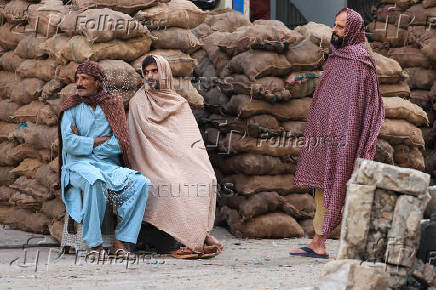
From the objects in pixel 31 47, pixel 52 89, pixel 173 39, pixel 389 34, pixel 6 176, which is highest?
pixel 389 34

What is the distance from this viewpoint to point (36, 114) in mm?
6809

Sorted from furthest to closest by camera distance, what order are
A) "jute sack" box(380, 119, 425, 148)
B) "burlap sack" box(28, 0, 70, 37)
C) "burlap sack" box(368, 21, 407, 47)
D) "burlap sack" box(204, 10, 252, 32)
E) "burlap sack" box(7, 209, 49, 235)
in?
"burlap sack" box(368, 21, 407, 47) → "burlap sack" box(204, 10, 252, 32) → "jute sack" box(380, 119, 425, 148) → "burlap sack" box(7, 209, 49, 235) → "burlap sack" box(28, 0, 70, 37)

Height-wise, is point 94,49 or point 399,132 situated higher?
point 94,49

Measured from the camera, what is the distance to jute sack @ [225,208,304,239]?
6.87 m

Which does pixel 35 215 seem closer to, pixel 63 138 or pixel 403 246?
pixel 63 138

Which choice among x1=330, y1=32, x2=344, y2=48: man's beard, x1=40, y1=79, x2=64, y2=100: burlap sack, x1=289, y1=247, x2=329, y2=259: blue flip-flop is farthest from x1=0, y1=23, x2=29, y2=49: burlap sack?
x1=289, y1=247, x2=329, y2=259: blue flip-flop

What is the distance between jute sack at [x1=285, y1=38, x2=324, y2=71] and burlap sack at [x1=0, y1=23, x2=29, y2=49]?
8.60ft

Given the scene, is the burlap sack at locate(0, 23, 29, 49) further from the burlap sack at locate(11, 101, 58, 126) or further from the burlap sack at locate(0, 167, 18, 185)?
the burlap sack at locate(0, 167, 18, 185)

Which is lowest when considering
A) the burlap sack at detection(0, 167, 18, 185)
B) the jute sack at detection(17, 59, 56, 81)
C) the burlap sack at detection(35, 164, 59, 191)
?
the burlap sack at detection(0, 167, 18, 185)

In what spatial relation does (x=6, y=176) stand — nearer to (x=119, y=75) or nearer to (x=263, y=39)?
(x=119, y=75)

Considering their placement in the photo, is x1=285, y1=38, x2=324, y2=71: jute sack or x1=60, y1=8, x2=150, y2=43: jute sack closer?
x1=60, y1=8, x2=150, y2=43: jute sack

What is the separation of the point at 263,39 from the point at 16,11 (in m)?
2.40

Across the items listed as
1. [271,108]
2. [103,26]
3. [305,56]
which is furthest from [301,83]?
[103,26]

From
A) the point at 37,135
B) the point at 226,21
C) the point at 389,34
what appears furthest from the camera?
the point at 389,34
